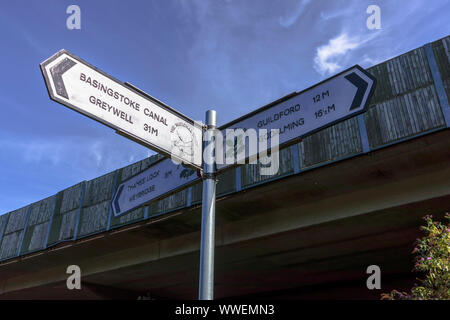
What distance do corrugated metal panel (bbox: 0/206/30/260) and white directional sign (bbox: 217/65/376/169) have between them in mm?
18577

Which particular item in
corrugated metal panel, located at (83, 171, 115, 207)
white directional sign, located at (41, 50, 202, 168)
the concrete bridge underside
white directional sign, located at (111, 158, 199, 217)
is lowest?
white directional sign, located at (111, 158, 199, 217)

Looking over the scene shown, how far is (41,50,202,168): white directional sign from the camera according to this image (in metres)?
3.40

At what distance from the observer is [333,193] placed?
40.3 feet

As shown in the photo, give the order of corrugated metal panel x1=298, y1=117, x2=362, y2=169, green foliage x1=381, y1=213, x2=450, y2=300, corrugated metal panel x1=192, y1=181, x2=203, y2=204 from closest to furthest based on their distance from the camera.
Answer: green foliage x1=381, y1=213, x2=450, y2=300 → corrugated metal panel x1=298, y1=117, x2=362, y2=169 → corrugated metal panel x1=192, y1=181, x2=203, y2=204

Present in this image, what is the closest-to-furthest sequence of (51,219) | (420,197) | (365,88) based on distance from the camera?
(365,88) → (420,197) → (51,219)

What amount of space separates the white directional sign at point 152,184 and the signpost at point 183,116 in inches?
0.5

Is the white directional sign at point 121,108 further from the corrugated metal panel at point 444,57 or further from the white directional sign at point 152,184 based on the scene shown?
the corrugated metal panel at point 444,57

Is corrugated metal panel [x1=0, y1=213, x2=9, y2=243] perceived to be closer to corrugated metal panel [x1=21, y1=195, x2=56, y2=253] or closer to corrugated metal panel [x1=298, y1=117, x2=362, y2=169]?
corrugated metal panel [x1=21, y1=195, x2=56, y2=253]

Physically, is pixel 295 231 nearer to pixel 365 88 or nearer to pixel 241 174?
pixel 241 174

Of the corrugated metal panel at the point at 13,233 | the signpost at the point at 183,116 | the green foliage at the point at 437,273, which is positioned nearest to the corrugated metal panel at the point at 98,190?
the corrugated metal panel at the point at 13,233

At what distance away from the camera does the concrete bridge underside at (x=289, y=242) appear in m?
11.0

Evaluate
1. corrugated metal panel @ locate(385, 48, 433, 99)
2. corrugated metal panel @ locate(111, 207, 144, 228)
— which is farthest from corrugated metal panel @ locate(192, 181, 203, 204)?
corrugated metal panel @ locate(385, 48, 433, 99)

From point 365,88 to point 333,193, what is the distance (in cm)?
887
